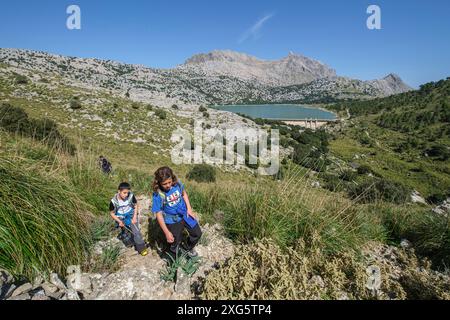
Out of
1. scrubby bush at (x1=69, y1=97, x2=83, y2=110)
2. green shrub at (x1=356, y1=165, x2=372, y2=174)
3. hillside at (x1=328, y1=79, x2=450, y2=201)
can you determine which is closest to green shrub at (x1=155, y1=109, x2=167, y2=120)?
scrubby bush at (x1=69, y1=97, x2=83, y2=110)

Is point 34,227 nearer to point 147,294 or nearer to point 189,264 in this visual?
point 147,294

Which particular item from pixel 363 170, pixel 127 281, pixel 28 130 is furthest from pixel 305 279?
pixel 363 170

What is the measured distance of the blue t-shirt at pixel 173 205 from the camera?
358 centimetres

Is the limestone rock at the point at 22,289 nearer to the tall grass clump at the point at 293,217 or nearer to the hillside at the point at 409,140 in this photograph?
the tall grass clump at the point at 293,217

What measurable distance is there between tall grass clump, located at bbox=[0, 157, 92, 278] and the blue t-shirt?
3.34 ft

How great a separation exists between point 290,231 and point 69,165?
15.2ft

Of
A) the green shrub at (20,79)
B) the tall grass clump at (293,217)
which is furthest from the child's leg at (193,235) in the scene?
the green shrub at (20,79)

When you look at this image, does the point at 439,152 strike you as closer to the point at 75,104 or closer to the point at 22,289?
the point at 75,104

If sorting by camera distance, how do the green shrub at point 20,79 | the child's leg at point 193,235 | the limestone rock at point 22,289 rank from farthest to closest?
the green shrub at point 20,79 < the child's leg at point 193,235 < the limestone rock at point 22,289

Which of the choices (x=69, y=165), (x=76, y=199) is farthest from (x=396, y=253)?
(x=69, y=165)

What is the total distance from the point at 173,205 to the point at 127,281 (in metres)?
1.04

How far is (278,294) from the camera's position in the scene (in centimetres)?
245

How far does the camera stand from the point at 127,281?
314cm

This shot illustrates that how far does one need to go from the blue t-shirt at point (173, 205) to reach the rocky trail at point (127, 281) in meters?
0.63
